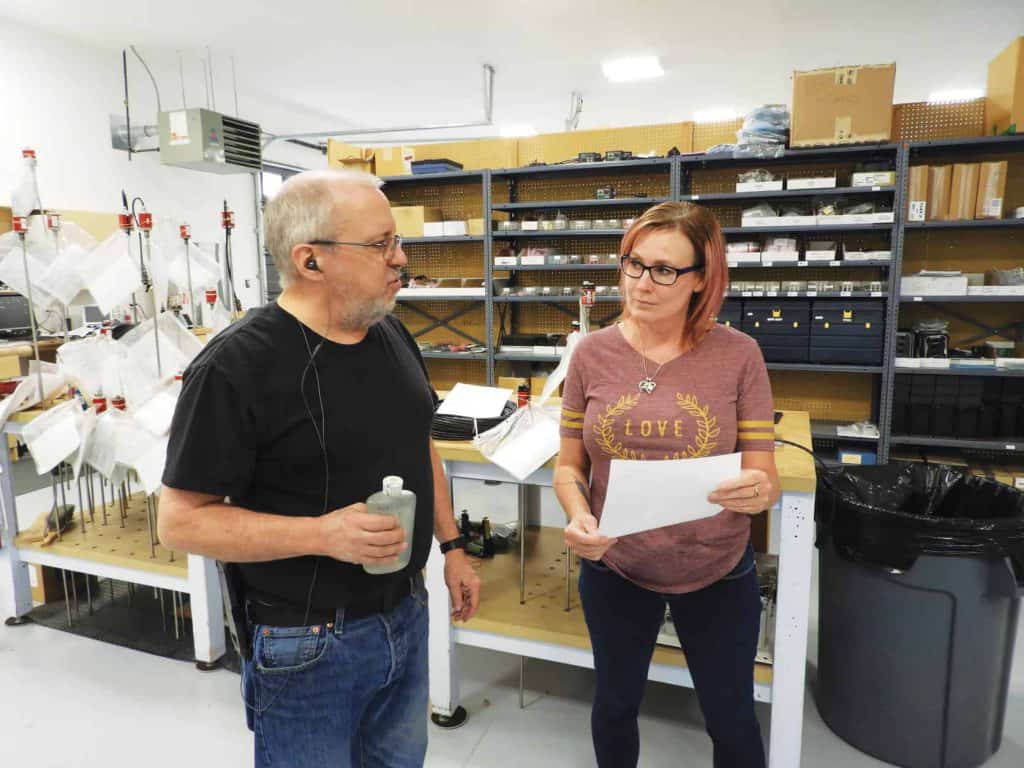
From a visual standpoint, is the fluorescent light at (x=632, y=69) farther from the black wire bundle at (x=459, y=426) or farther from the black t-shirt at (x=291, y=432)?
the black t-shirt at (x=291, y=432)

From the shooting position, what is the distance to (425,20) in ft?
15.7

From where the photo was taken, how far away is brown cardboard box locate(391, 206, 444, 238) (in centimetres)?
461

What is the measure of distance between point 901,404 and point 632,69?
3.66m

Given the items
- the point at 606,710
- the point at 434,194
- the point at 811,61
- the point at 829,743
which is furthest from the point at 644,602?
the point at 811,61

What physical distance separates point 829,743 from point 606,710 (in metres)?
0.86

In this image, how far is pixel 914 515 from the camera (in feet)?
5.16

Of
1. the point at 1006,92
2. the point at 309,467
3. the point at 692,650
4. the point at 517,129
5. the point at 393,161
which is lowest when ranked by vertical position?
the point at 692,650

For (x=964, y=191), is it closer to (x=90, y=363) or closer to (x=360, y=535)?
(x=360, y=535)

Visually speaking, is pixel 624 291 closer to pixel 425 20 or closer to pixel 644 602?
pixel 644 602

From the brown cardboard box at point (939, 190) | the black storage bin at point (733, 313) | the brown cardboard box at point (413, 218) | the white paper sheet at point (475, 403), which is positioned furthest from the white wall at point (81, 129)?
the brown cardboard box at point (939, 190)

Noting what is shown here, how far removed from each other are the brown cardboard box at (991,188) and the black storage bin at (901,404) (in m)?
0.94

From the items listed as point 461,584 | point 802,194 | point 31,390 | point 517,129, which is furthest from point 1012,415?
point 517,129

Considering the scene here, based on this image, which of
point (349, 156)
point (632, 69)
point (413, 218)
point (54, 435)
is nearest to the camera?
point (54, 435)

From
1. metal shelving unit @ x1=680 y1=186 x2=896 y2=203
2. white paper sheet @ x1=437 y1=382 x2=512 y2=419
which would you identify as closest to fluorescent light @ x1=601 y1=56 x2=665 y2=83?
metal shelving unit @ x1=680 y1=186 x2=896 y2=203
